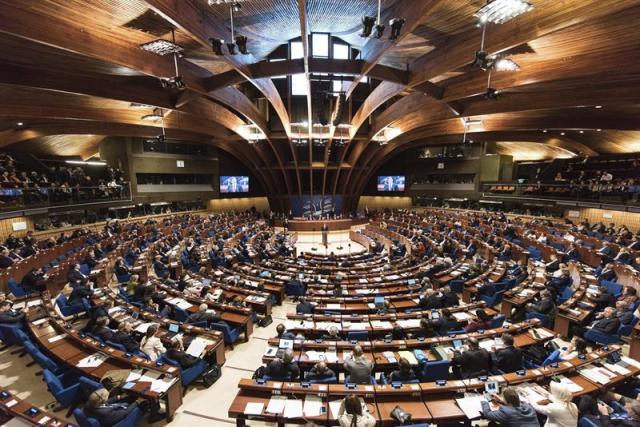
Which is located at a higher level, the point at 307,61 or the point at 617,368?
the point at 307,61

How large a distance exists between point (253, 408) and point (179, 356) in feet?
7.79

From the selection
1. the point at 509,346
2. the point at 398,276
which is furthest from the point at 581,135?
the point at 509,346

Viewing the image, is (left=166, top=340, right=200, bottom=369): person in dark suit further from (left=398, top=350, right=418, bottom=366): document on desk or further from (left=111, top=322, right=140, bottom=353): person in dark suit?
(left=398, top=350, right=418, bottom=366): document on desk

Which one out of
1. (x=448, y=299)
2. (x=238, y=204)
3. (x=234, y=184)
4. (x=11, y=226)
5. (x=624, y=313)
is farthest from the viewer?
(x=238, y=204)

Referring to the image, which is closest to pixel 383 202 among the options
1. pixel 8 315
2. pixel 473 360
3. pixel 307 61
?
pixel 307 61

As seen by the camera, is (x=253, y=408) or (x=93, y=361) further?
(x=93, y=361)

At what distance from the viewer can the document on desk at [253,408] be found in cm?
456

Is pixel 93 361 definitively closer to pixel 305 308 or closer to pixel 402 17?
pixel 305 308

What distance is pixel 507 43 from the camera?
6875mm

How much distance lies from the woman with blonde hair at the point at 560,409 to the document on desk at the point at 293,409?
3.72 m

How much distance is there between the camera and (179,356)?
6.06m

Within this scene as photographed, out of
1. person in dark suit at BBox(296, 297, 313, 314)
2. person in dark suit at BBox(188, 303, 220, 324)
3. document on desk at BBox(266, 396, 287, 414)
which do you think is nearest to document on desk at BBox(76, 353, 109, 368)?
person in dark suit at BBox(188, 303, 220, 324)

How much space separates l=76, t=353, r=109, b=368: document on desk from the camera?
5.68 m

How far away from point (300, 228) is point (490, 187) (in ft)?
62.9
